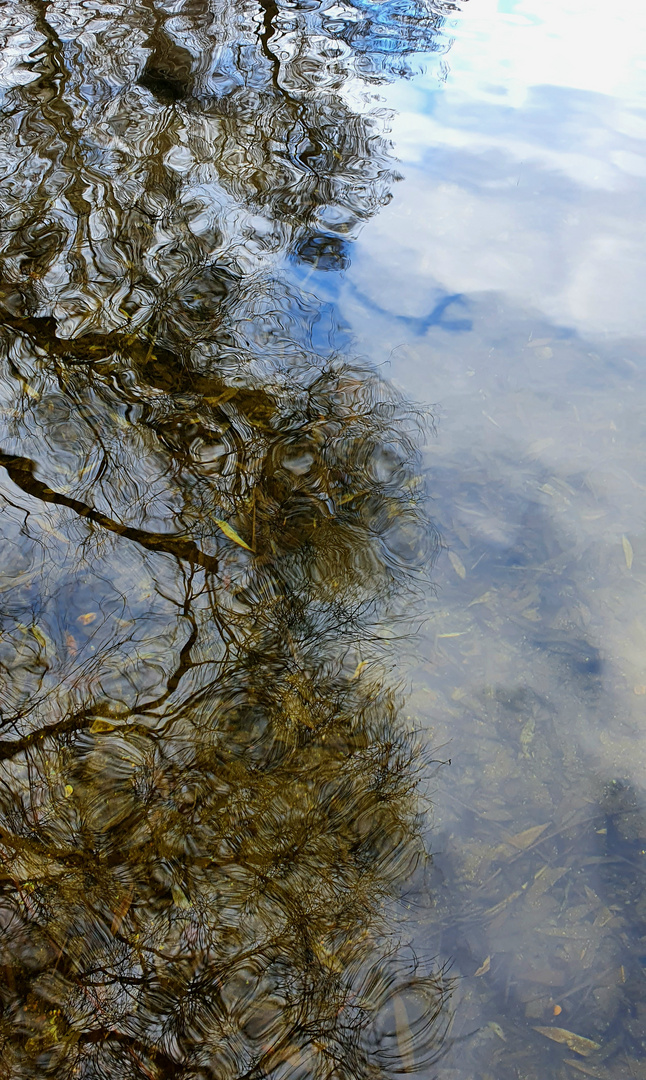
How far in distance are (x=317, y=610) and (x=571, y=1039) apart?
1496 mm

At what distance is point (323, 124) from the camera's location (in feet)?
17.3

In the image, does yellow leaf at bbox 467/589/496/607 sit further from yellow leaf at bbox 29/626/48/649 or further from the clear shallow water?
yellow leaf at bbox 29/626/48/649

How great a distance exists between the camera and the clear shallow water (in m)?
1.93

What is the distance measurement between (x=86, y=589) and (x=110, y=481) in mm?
552

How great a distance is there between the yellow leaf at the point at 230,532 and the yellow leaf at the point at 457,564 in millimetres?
824

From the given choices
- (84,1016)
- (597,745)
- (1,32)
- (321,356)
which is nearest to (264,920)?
(84,1016)

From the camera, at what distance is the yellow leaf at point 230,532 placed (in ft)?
9.16

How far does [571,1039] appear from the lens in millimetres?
1893

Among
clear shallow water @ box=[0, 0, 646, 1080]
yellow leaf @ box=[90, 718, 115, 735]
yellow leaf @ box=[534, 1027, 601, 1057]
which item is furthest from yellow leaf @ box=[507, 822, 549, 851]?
yellow leaf @ box=[90, 718, 115, 735]

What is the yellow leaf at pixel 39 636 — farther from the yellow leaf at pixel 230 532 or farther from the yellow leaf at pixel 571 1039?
the yellow leaf at pixel 571 1039

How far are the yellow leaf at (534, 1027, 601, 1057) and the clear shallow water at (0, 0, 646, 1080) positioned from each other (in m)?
0.02

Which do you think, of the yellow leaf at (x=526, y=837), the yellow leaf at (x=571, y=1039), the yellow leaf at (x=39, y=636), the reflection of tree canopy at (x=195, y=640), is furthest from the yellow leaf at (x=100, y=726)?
the yellow leaf at (x=571, y=1039)

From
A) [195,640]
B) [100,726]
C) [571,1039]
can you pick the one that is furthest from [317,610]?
[571,1039]

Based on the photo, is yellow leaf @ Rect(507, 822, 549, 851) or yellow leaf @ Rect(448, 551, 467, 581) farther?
yellow leaf @ Rect(448, 551, 467, 581)
